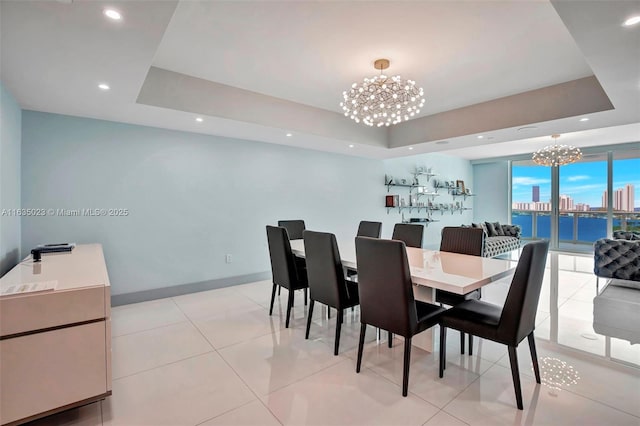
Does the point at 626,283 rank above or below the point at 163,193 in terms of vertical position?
below

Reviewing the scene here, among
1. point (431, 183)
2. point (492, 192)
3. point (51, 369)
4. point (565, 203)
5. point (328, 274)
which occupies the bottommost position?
point (51, 369)

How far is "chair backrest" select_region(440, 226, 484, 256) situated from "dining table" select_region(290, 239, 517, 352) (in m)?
0.30

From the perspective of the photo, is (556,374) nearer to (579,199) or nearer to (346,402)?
(346,402)

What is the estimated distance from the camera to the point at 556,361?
238 cm

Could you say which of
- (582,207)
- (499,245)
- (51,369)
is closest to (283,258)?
(51,369)

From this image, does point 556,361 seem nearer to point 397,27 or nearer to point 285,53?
point 397,27

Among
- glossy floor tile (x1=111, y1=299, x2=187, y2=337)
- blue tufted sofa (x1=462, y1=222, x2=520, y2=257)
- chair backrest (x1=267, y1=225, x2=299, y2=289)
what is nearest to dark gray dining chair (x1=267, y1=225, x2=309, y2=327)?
chair backrest (x1=267, y1=225, x2=299, y2=289)

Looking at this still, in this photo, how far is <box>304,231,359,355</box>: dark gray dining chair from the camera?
8.17 feet

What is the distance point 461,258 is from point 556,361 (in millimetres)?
1017

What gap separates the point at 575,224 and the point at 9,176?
1072 centimetres

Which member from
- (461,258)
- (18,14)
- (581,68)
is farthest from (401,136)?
(18,14)

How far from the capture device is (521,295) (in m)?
1.82

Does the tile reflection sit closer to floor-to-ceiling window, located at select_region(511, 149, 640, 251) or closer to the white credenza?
the white credenza

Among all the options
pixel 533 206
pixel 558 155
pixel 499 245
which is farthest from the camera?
pixel 533 206
